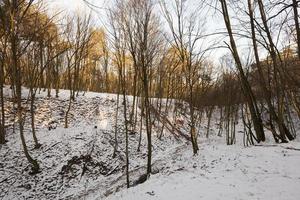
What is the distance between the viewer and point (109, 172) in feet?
45.1

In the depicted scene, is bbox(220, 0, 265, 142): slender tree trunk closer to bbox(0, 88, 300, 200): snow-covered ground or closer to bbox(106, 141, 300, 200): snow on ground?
bbox(0, 88, 300, 200): snow-covered ground

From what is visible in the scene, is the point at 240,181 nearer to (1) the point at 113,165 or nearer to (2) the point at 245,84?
(2) the point at 245,84

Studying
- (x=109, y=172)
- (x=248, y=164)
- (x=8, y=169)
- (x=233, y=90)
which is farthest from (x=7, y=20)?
(x=233, y=90)

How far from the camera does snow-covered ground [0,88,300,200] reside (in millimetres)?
7202

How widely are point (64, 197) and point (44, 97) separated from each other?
1353 cm

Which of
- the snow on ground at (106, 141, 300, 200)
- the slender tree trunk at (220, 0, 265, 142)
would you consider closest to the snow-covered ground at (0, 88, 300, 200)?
the snow on ground at (106, 141, 300, 200)

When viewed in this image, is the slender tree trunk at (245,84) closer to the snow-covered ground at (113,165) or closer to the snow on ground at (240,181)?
the snow-covered ground at (113,165)

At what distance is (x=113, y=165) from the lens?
14.5 metres

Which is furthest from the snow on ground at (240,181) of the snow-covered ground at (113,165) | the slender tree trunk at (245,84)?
the slender tree trunk at (245,84)

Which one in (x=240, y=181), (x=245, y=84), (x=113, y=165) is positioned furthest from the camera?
(x=113, y=165)

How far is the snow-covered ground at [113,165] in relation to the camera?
720cm

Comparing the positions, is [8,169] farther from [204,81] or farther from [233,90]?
[204,81]

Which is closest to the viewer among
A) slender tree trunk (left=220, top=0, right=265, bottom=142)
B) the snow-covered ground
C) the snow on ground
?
the snow on ground

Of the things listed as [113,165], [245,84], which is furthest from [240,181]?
[113,165]
